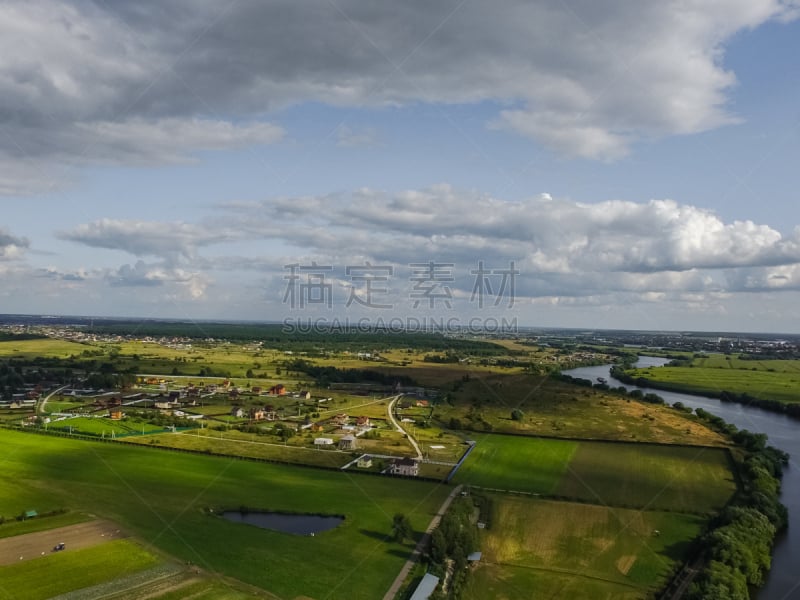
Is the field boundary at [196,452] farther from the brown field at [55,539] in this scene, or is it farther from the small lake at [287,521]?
the brown field at [55,539]

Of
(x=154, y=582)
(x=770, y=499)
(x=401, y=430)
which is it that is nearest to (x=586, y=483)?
(x=770, y=499)

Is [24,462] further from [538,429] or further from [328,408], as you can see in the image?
[538,429]

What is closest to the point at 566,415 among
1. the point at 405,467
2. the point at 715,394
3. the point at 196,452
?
the point at 405,467

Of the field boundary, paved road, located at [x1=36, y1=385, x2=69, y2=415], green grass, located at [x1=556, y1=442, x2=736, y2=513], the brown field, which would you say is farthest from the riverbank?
paved road, located at [x1=36, y1=385, x2=69, y2=415]

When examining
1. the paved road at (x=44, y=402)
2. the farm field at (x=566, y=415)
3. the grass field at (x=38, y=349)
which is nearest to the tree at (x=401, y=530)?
the farm field at (x=566, y=415)

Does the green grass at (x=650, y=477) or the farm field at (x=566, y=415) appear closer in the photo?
the green grass at (x=650, y=477)
